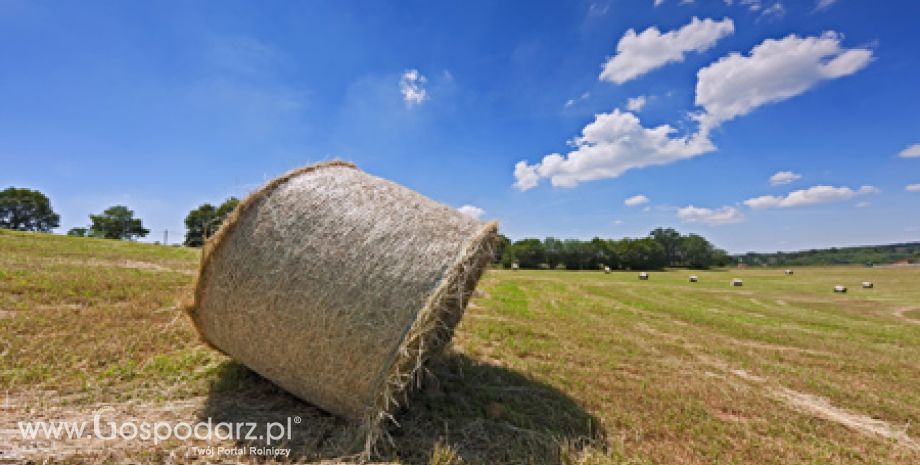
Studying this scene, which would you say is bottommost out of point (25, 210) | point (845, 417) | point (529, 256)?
point (845, 417)

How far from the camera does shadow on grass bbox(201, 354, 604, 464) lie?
3.39 metres

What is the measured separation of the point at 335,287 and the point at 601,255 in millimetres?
73974

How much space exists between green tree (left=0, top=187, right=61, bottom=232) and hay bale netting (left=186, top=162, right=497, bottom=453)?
90357mm

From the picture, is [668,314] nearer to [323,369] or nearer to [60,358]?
[323,369]

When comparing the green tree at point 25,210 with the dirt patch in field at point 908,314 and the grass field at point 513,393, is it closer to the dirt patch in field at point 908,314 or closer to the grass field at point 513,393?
the grass field at point 513,393

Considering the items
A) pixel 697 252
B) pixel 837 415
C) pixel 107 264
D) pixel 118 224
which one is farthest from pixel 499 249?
pixel 697 252

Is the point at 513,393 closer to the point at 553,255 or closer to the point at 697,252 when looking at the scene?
the point at 553,255

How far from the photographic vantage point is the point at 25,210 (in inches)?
2502

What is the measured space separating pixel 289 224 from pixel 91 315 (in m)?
4.87

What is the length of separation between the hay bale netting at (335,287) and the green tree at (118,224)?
268ft

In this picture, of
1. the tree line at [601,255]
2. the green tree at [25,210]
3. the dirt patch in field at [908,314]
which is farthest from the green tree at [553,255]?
the green tree at [25,210]

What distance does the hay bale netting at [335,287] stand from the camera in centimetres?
343

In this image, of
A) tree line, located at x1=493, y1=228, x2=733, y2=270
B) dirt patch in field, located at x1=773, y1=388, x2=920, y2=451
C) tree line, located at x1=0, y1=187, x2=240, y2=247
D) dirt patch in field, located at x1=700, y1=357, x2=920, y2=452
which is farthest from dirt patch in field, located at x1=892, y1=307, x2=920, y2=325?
tree line, located at x1=0, y1=187, x2=240, y2=247

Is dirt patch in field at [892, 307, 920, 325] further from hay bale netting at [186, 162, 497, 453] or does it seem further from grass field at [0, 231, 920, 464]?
hay bale netting at [186, 162, 497, 453]
